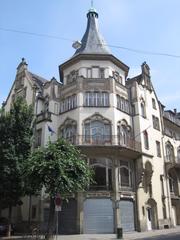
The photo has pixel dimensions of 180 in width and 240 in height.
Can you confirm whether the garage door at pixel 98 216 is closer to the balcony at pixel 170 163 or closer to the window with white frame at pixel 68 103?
the window with white frame at pixel 68 103

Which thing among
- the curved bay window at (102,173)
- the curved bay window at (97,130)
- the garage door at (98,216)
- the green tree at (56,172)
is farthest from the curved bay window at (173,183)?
the green tree at (56,172)

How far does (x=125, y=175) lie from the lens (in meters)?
30.4

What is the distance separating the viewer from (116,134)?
30672 mm

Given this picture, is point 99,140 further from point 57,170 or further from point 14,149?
point 57,170

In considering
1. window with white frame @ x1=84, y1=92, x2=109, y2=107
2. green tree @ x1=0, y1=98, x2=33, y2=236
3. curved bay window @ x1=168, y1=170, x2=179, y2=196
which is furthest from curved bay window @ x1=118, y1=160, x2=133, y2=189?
curved bay window @ x1=168, y1=170, x2=179, y2=196

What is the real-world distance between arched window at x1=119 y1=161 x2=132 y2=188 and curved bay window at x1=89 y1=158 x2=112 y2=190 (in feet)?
4.23

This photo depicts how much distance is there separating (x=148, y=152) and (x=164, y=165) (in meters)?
4.47


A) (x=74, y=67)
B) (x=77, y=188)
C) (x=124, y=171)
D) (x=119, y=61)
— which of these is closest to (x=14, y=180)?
(x=77, y=188)

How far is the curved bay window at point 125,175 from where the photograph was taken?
97.5 feet

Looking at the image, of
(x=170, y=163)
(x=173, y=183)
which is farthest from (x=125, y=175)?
(x=173, y=183)

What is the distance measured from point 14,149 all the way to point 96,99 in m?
10.5

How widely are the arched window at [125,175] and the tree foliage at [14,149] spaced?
373 inches

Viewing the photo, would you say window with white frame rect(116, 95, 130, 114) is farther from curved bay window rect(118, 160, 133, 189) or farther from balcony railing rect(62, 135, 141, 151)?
curved bay window rect(118, 160, 133, 189)

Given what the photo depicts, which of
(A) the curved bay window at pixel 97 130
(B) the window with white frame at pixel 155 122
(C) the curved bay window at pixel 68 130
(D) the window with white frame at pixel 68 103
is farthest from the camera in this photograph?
(B) the window with white frame at pixel 155 122
